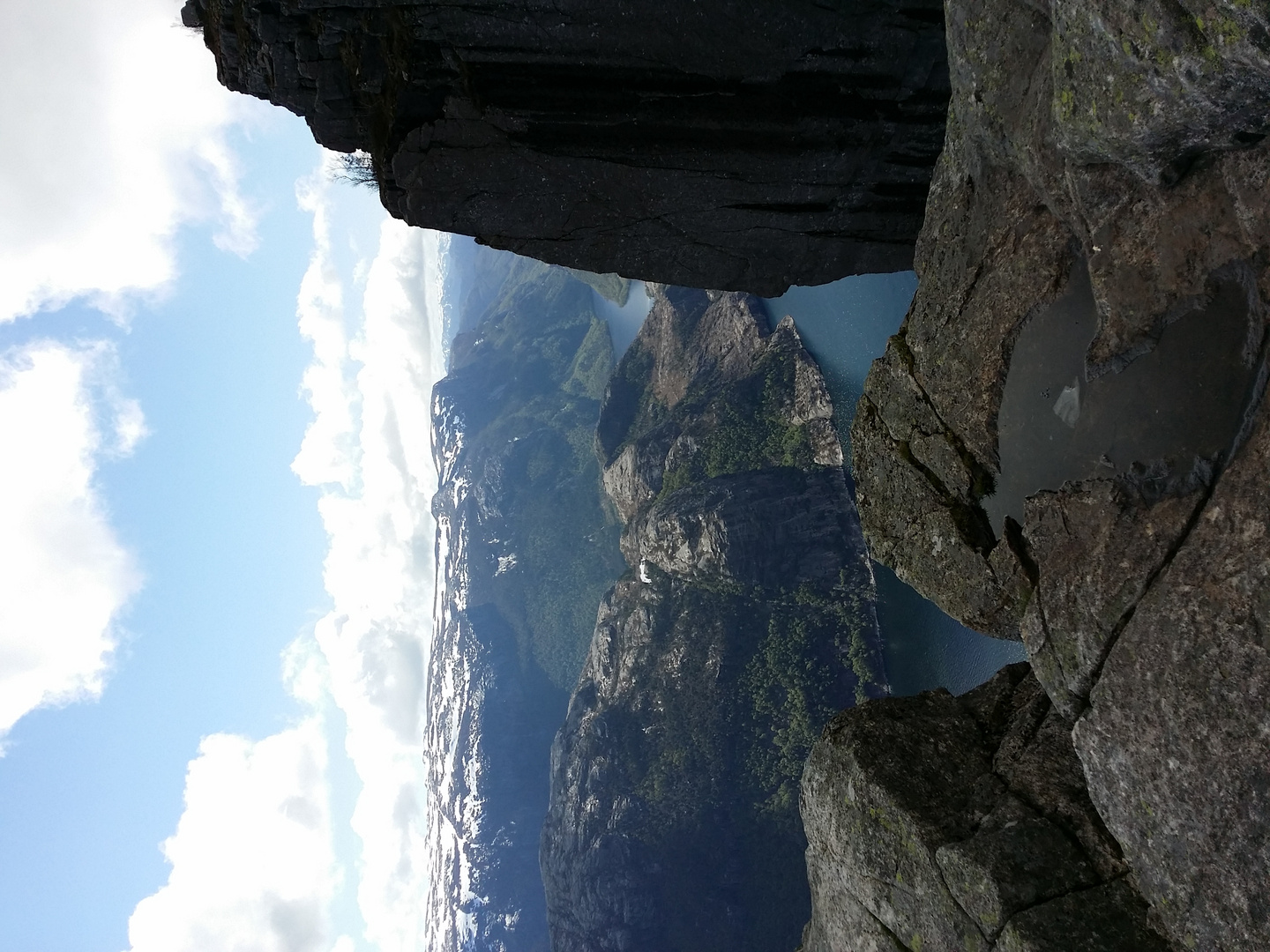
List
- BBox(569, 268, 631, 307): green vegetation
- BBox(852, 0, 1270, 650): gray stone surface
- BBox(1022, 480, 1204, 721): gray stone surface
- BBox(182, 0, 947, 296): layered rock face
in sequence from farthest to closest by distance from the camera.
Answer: BBox(569, 268, 631, 307): green vegetation < BBox(182, 0, 947, 296): layered rock face < BBox(1022, 480, 1204, 721): gray stone surface < BBox(852, 0, 1270, 650): gray stone surface

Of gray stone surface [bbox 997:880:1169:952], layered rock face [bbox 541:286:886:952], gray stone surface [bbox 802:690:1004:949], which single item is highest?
layered rock face [bbox 541:286:886:952]

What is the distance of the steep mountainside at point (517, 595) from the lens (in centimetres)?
12862

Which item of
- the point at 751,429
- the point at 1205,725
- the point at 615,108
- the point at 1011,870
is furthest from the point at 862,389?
the point at 1205,725

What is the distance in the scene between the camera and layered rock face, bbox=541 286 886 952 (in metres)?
51.0

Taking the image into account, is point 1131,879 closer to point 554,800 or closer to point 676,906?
point 676,906

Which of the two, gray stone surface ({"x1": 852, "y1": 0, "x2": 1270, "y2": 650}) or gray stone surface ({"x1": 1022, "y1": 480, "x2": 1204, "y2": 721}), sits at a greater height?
gray stone surface ({"x1": 852, "y1": 0, "x2": 1270, "y2": 650})

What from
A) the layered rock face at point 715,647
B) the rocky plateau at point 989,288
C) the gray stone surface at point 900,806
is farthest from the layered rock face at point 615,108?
the layered rock face at point 715,647

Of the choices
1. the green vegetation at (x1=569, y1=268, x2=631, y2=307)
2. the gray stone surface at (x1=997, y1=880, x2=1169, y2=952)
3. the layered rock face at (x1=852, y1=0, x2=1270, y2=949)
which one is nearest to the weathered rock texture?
the gray stone surface at (x1=997, y1=880, x2=1169, y2=952)

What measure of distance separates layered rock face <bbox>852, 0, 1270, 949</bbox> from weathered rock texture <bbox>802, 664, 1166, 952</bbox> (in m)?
0.70

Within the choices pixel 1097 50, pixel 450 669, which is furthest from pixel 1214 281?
pixel 450 669

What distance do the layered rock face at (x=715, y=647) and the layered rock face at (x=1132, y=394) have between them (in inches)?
1612

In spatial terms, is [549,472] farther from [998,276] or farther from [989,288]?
[998,276]

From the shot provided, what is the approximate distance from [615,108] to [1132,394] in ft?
26.7

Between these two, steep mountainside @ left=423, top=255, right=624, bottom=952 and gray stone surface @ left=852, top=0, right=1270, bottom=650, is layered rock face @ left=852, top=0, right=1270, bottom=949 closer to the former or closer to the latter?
gray stone surface @ left=852, top=0, right=1270, bottom=650
